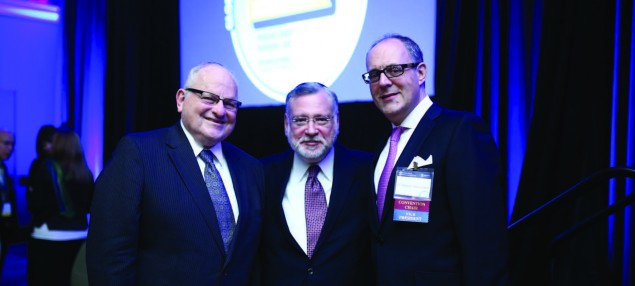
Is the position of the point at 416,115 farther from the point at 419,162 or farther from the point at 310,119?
the point at 310,119

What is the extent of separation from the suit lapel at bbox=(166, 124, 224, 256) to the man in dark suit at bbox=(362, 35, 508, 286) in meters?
0.61

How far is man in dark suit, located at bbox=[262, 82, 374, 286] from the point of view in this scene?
1.87m

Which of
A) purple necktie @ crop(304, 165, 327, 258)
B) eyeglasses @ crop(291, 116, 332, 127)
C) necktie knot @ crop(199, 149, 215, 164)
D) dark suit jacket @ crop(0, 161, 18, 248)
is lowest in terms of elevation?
dark suit jacket @ crop(0, 161, 18, 248)

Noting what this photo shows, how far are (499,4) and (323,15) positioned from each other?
1.32 m

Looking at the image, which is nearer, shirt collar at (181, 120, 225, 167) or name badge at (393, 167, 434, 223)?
name badge at (393, 167, 434, 223)

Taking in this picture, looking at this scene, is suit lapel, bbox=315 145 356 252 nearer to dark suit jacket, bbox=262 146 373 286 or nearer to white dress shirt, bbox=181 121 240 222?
dark suit jacket, bbox=262 146 373 286

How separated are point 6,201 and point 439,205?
3157mm

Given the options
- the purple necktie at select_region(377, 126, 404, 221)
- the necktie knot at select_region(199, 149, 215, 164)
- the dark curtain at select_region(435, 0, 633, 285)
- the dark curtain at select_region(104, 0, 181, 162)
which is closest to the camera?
the purple necktie at select_region(377, 126, 404, 221)

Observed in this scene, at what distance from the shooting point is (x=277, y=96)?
12.8ft

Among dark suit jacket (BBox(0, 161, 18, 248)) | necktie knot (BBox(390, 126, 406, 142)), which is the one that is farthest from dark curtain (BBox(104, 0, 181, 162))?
necktie knot (BBox(390, 126, 406, 142))

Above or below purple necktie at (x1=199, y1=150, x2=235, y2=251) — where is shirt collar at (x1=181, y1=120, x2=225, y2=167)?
above

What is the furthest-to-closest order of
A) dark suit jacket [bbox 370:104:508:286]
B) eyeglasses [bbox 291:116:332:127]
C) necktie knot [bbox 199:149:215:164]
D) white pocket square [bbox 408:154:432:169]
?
eyeglasses [bbox 291:116:332:127], necktie knot [bbox 199:149:215:164], white pocket square [bbox 408:154:432:169], dark suit jacket [bbox 370:104:508:286]

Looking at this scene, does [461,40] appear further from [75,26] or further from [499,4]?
[75,26]

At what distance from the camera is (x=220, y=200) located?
1778 millimetres
